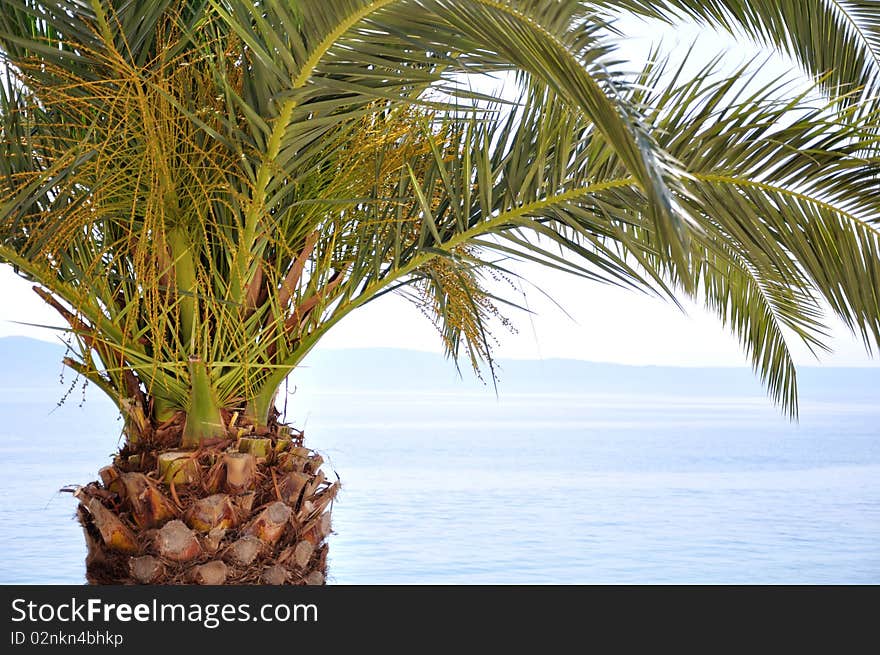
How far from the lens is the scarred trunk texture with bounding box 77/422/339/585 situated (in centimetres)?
198

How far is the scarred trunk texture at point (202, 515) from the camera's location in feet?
6.49

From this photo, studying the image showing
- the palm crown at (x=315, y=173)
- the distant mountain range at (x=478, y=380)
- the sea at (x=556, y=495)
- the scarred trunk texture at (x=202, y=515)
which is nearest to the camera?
the palm crown at (x=315, y=173)

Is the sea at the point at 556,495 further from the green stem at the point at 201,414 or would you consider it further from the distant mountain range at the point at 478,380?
the distant mountain range at the point at 478,380

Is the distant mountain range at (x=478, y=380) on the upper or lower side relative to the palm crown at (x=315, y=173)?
lower

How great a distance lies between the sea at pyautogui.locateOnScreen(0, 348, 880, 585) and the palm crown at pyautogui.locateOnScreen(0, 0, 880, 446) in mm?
715

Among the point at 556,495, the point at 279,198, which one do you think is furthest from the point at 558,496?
the point at 279,198

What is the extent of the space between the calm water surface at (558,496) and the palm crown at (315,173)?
1502 mm

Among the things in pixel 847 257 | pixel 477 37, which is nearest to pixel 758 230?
pixel 847 257

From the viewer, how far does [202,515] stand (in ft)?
6.50

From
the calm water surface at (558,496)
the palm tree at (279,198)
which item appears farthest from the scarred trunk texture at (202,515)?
the calm water surface at (558,496)

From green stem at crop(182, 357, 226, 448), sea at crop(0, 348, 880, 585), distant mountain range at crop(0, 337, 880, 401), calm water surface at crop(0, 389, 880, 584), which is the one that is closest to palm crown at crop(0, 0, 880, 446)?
green stem at crop(182, 357, 226, 448)

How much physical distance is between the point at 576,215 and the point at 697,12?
499mm

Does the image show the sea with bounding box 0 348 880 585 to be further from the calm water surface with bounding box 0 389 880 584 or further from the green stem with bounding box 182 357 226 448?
the green stem with bounding box 182 357 226 448

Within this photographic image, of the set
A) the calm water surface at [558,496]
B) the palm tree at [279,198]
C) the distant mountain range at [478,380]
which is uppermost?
the palm tree at [279,198]
